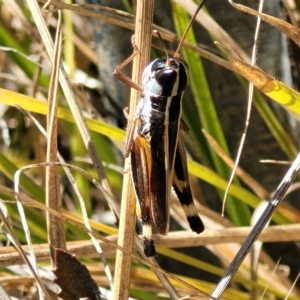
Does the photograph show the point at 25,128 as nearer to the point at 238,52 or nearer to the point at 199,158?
the point at 199,158

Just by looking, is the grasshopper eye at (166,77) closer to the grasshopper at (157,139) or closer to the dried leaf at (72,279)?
the grasshopper at (157,139)

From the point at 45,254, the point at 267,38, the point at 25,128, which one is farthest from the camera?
the point at 25,128

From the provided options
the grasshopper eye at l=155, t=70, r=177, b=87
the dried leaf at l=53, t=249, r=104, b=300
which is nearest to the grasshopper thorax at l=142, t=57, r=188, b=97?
the grasshopper eye at l=155, t=70, r=177, b=87

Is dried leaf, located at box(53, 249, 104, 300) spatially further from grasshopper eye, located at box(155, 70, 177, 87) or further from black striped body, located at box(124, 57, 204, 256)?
grasshopper eye, located at box(155, 70, 177, 87)

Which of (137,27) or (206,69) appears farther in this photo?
(206,69)

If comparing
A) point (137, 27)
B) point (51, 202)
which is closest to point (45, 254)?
point (51, 202)

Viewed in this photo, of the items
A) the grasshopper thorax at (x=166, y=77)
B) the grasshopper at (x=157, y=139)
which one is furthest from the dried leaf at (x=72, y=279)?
the grasshopper thorax at (x=166, y=77)

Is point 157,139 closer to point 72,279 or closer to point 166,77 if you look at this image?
point 166,77
